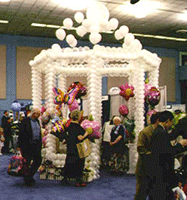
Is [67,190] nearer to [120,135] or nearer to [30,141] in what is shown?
[30,141]

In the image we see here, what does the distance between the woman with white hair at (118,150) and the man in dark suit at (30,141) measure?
177cm

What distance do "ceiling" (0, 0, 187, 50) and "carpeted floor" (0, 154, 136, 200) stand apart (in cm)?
605

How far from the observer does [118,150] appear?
730 cm

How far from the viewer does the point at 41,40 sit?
1520 cm

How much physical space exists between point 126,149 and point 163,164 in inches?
155

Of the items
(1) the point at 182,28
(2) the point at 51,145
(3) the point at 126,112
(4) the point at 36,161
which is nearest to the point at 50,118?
(2) the point at 51,145

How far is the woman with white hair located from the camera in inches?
280

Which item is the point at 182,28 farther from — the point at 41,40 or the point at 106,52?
the point at 106,52

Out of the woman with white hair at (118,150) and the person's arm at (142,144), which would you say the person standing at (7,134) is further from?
the person's arm at (142,144)

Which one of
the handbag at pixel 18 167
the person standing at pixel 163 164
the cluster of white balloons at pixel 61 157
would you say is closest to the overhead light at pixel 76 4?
the cluster of white balloons at pixel 61 157

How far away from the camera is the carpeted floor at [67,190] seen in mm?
5285

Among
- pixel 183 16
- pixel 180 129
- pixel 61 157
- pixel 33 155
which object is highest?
pixel 183 16

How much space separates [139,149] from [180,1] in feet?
26.0

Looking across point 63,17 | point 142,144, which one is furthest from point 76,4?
point 142,144
